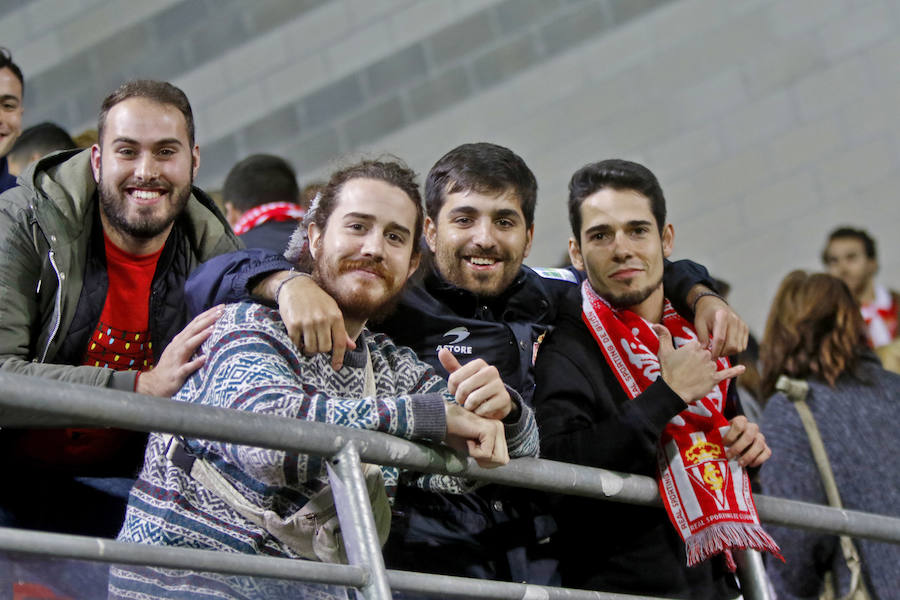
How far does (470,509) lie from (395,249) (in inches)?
20.4

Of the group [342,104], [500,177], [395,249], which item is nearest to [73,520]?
[395,249]

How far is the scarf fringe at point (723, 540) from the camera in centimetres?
239

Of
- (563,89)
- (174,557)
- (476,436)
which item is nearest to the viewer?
(174,557)

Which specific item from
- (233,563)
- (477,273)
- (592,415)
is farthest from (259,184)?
(233,563)

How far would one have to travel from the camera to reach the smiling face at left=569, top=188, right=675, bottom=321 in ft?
9.01

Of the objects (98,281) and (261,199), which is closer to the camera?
(98,281)

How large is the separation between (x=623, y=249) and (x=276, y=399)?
3.63 feet

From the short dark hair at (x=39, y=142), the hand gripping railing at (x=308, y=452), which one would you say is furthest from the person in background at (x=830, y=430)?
the short dark hair at (x=39, y=142)

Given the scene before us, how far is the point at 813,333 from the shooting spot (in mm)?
3375

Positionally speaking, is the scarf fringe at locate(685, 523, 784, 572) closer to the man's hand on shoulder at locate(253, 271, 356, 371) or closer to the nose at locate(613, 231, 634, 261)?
the nose at locate(613, 231, 634, 261)

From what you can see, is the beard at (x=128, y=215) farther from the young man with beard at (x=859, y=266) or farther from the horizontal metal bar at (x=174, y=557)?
the young man with beard at (x=859, y=266)

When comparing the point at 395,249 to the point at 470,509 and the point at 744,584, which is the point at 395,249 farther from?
the point at 744,584

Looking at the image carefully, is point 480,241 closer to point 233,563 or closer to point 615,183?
point 615,183

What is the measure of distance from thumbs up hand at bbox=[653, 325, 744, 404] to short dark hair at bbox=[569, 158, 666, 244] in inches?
18.7
